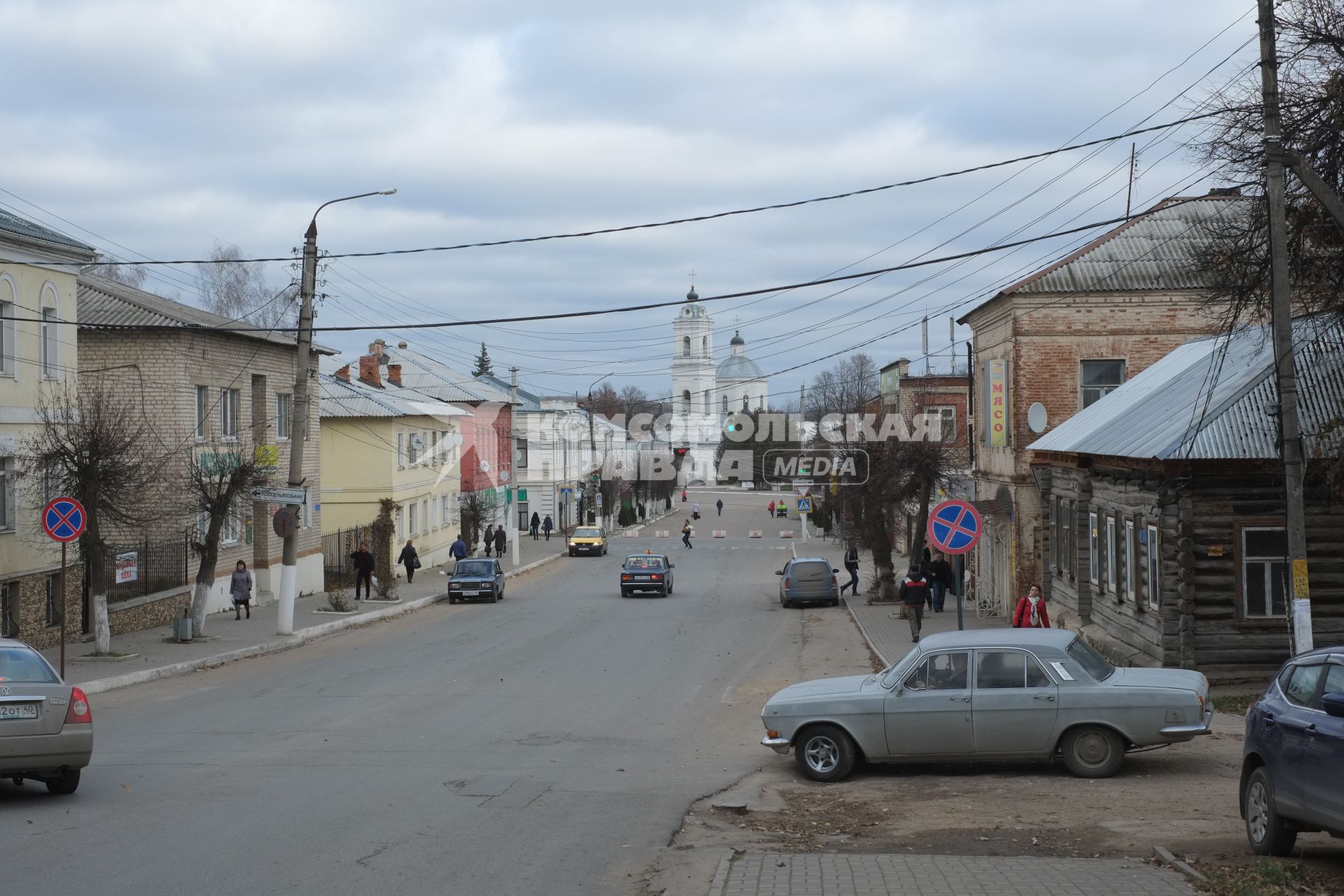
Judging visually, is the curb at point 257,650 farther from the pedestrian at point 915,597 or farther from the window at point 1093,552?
the window at point 1093,552

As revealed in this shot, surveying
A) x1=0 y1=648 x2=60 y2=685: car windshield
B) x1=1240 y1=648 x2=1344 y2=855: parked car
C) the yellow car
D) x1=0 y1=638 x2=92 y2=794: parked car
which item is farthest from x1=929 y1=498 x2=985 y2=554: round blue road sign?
the yellow car

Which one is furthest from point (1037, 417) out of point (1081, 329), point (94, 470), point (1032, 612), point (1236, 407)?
point (94, 470)

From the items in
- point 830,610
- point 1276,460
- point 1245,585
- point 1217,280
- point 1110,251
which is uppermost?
point 1110,251

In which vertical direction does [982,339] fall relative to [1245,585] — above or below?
above

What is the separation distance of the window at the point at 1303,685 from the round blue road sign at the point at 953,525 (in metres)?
7.36

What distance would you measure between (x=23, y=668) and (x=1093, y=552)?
18.9 metres

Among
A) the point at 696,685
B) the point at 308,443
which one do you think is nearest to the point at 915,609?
the point at 696,685

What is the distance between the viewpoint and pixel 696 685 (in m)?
21.1

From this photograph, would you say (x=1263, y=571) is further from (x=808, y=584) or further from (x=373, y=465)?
(x=373, y=465)

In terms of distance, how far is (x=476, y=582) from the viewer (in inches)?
1601

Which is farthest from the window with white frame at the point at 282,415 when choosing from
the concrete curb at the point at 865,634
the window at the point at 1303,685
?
the window at the point at 1303,685

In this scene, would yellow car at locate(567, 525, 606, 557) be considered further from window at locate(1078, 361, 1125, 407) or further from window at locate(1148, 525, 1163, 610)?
window at locate(1148, 525, 1163, 610)

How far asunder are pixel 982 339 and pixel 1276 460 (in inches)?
673

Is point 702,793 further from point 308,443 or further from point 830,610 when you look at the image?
point 308,443
